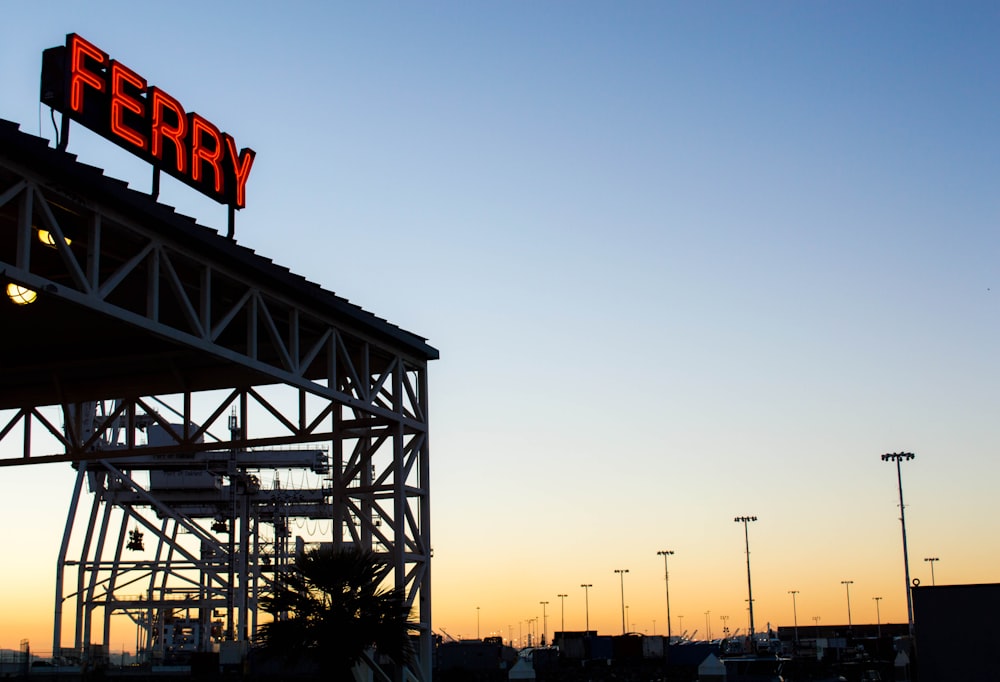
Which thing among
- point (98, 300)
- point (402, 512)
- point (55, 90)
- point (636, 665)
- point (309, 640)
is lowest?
point (636, 665)

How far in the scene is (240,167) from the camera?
25.7m

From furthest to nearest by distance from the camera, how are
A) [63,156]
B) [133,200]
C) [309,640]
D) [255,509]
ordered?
[255,509]
[309,640]
[133,200]
[63,156]

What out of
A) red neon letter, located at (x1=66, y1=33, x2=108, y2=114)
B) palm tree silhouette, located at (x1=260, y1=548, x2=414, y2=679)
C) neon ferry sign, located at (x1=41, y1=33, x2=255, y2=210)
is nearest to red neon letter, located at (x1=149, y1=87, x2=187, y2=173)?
neon ferry sign, located at (x1=41, y1=33, x2=255, y2=210)

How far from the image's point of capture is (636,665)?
92250mm

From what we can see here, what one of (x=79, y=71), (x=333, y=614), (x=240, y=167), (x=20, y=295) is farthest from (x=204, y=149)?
(x=333, y=614)

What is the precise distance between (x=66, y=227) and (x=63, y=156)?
107 inches

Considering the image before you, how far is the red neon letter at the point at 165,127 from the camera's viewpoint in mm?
22672

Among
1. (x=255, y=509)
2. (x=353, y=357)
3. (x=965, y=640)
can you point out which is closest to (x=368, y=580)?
(x=353, y=357)

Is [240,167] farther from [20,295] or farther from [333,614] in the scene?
[333,614]

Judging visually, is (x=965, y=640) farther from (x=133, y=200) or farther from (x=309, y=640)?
(x=133, y=200)

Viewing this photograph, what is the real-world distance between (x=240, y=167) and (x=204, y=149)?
137 cm

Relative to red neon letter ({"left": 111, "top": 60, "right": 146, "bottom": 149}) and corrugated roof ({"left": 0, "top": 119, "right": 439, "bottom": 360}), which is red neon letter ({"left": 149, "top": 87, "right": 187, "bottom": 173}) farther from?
corrugated roof ({"left": 0, "top": 119, "right": 439, "bottom": 360})

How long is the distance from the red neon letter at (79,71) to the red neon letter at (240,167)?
12.8 feet

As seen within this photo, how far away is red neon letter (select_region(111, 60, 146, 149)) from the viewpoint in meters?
21.6
